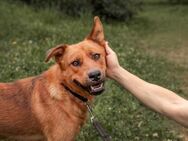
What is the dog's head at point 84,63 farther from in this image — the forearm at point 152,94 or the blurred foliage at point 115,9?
the blurred foliage at point 115,9

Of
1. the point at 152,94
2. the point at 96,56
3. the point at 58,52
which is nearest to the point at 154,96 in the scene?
the point at 152,94

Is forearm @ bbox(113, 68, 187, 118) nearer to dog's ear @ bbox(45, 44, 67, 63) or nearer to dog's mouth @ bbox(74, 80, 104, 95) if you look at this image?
dog's mouth @ bbox(74, 80, 104, 95)

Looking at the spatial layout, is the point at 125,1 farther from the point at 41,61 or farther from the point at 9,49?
the point at 41,61

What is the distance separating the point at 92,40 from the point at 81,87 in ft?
1.88

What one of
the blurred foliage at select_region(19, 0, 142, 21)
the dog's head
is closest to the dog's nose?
the dog's head

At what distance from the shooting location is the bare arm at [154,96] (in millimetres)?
4632

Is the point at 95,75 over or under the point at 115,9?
over

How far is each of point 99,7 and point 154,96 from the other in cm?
1422

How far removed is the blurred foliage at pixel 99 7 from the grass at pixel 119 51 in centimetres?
48

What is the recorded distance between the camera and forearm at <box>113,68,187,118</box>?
15.9 ft

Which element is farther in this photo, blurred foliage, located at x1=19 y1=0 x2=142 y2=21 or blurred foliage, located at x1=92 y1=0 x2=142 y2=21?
blurred foliage, located at x1=92 y1=0 x2=142 y2=21

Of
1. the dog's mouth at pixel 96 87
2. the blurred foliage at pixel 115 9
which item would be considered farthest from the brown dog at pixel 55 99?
the blurred foliage at pixel 115 9

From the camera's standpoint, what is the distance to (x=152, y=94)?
16.5 ft

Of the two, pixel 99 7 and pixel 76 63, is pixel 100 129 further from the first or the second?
pixel 99 7
